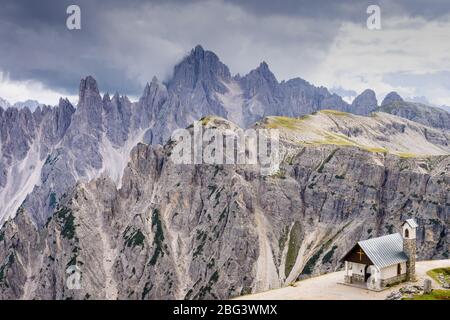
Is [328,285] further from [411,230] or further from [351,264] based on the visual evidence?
[411,230]

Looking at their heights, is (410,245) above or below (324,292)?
above

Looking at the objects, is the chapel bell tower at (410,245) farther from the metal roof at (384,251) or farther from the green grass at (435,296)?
the green grass at (435,296)

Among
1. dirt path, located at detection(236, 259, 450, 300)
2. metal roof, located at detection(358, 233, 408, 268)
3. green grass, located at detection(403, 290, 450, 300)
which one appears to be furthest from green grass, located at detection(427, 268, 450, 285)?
green grass, located at detection(403, 290, 450, 300)

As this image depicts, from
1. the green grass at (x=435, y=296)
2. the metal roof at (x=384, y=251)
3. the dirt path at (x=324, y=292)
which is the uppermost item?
the metal roof at (x=384, y=251)

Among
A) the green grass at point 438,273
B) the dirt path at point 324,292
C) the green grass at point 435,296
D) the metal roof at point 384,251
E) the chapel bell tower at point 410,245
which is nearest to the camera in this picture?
the green grass at point 435,296

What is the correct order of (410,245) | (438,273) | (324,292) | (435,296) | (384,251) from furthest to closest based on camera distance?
1. (438,273)
2. (410,245)
3. (384,251)
4. (324,292)
5. (435,296)

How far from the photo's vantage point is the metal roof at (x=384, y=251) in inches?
3034

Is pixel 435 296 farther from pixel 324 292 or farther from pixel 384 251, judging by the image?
pixel 324 292

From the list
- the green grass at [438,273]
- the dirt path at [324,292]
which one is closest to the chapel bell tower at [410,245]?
the dirt path at [324,292]

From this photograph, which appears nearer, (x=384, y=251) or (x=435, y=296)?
(x=435, y=296)

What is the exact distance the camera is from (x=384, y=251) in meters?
79.7

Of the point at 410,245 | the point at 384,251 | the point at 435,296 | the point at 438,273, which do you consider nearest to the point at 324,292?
the point at 384,251
